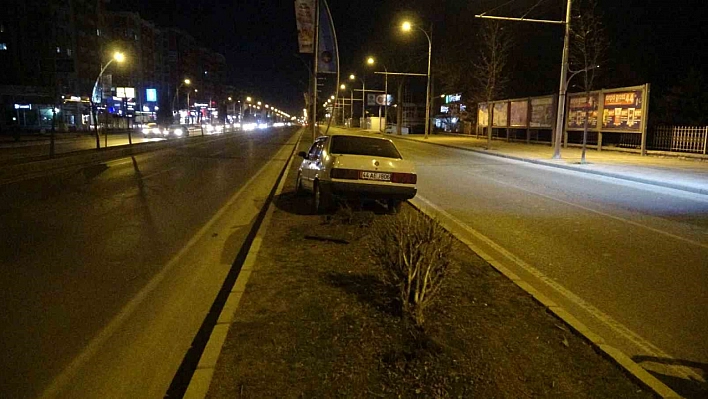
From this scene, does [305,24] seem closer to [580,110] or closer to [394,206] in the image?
[394,206]

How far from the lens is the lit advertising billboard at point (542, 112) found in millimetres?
37075

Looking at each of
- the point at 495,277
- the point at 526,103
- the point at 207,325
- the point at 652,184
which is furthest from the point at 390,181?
the point at 526,103

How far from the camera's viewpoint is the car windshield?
11219 millimetres

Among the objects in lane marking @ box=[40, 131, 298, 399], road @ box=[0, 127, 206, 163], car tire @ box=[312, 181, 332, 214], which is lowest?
road @ box=[0, 127, 206, 163]

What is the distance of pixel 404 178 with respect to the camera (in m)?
10.7

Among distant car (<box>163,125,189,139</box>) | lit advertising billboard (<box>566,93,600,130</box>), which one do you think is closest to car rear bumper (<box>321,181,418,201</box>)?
lit advertising billboard (<box>566,93,600,130</box>)

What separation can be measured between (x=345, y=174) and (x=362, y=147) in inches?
51.8

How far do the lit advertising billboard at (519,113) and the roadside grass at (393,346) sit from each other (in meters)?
35.9

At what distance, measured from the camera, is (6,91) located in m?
68.1

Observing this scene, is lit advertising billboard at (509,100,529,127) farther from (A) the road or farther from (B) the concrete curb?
(B) the concrete curb

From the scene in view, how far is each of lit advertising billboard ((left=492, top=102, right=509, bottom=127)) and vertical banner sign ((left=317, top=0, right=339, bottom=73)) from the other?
25042mm

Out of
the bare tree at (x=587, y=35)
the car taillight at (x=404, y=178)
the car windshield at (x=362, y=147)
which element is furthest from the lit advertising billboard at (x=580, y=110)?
the car taillight at (x=404, y=178)

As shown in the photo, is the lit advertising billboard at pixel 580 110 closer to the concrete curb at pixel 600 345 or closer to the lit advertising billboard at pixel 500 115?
the lit advertising billboard at pixel 500 115

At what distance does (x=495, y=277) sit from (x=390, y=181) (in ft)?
14.0
